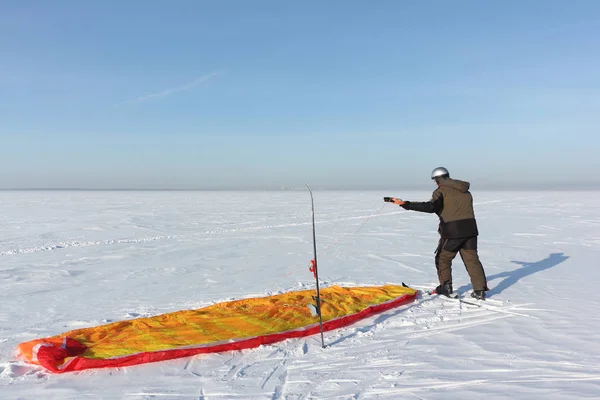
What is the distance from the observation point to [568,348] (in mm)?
3688

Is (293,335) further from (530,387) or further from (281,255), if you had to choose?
(281,255)

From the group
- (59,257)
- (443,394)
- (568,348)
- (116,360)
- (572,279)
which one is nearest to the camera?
(443,394)

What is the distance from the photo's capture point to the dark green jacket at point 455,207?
16.9 feet

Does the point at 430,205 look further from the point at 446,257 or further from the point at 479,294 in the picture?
the point at 479,294

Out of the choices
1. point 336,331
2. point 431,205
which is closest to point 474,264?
point 431,205

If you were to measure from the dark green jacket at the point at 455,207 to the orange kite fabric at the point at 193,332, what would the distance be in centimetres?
123

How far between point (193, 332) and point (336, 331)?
4.71ft

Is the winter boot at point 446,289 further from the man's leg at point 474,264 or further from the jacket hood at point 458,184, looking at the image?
the jacket hood at point 458,184

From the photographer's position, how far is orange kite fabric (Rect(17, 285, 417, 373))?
340 cm

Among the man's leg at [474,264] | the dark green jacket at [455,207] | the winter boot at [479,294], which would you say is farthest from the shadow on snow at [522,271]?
the dark green jacket at [455,207]

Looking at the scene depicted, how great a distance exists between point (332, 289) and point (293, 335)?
146 centimetres

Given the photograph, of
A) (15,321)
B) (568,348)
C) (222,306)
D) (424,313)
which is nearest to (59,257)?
(15,321)

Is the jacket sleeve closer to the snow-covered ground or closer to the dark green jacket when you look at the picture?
the dark green jacket

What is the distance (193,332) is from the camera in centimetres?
378
